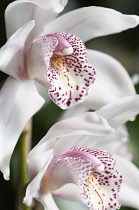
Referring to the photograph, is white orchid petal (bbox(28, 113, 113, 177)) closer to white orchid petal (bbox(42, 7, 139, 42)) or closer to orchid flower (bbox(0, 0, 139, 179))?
orchid flower (bbox(0, 0, 139, 179))

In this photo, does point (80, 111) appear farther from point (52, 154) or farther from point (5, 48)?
point (5, 48)

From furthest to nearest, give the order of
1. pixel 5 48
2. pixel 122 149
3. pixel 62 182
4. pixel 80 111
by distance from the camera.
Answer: pixel 122 149 < pixel 80 111 < pixel 62 182 < pixel 5 48

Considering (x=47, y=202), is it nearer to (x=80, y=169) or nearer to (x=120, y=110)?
(x=80, y=169)

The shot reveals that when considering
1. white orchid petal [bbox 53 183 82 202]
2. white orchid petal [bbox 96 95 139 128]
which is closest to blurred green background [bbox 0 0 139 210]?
white orchid petal [bbox 53 183 82 202]

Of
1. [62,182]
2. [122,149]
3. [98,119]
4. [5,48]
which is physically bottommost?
[122,149]

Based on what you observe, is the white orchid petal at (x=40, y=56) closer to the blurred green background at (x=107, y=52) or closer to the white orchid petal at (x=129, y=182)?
the white orchid petal at (x=129, y=182)

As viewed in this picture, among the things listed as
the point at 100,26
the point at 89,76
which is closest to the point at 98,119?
the point at 89,76

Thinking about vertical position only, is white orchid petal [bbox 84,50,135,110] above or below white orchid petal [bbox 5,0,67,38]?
below

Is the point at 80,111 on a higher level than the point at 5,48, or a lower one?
lower

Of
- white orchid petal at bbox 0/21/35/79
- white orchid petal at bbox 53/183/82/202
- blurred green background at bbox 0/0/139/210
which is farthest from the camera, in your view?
blurred green background at bbox 0/0/139/210
